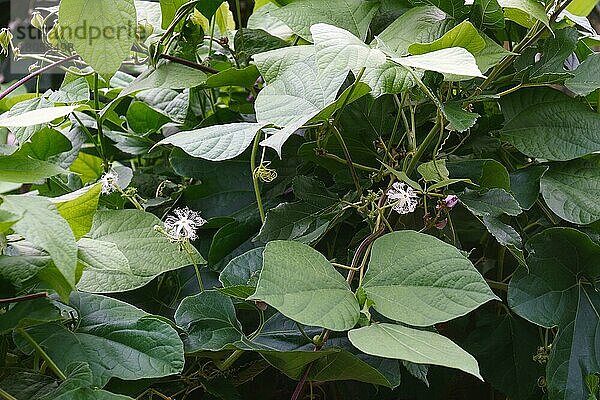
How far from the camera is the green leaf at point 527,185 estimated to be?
47cm

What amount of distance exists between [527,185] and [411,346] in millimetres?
225

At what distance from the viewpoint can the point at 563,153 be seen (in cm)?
48

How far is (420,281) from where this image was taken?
0.35m

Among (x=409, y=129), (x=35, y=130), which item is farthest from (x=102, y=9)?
(x=409, y=129)

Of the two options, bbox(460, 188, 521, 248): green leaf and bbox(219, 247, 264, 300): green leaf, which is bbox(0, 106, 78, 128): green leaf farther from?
bbox(460, 188, 521, 248): green leaf

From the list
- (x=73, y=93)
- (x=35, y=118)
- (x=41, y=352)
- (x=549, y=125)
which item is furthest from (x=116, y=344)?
(x=549, y=125)

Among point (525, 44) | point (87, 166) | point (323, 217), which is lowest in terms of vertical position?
point (87, 166)

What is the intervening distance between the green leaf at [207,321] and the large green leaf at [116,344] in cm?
3

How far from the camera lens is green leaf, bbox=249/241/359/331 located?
0.31m

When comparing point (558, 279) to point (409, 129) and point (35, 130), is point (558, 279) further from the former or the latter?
point (35, 130)

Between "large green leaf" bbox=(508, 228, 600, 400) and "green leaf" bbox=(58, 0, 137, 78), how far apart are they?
31 cm

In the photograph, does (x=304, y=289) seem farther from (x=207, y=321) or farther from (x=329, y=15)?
(x=329, y=15)

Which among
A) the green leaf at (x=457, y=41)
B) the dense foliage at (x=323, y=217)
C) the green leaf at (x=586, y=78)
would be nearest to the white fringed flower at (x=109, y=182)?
the dense foliage at (x=323, y=217)

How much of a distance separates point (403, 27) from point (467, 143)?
0.33 feet
